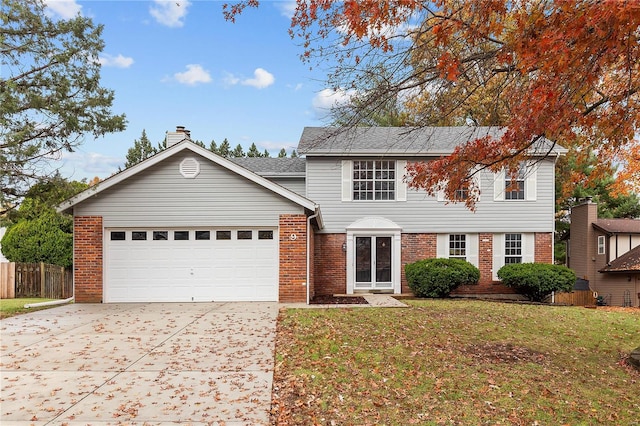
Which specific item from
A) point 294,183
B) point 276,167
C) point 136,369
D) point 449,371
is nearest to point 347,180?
point 294,183

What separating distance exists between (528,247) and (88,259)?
49.1 ft

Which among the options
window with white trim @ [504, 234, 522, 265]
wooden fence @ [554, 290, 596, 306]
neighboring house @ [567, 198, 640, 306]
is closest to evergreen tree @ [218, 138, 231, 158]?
neighboring house @ [567, 198, 640, 306]

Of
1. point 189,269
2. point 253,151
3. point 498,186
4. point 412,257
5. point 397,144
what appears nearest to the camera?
point 189,269

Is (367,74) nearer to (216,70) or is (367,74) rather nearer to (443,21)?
(443,21)

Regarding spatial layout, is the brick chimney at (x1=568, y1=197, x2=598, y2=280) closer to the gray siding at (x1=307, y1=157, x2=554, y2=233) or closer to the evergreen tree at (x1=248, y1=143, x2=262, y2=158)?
the gray siding at (x1=307, y1=157, x2=554, y2=233)

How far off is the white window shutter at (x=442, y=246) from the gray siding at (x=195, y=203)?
6367 millimetres

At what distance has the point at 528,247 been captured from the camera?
690 inches

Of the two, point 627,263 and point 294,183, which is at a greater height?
point 294,183

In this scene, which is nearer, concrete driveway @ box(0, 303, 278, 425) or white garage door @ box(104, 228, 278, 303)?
concrete driveway @ box(0, 303, 278, 425)

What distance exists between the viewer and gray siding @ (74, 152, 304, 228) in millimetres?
13656

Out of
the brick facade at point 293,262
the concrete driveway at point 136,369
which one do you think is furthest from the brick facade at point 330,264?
the concrete driveway at point 136,369

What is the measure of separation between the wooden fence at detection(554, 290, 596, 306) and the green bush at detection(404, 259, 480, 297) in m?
4.38

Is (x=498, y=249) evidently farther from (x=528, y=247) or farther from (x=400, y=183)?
(x=400, y=183)

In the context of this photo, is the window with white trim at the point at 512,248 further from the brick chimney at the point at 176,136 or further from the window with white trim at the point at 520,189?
the brick chimney at the point at 176,136
